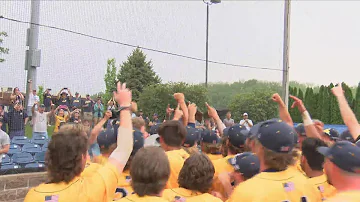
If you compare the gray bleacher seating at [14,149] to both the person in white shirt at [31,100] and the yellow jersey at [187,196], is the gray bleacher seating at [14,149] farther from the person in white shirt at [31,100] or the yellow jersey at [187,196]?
the yellow jersey at [187,196]

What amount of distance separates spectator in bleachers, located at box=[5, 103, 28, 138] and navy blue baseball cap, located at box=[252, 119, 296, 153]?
812 cm

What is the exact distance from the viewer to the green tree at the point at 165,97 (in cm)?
1724

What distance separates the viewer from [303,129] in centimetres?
466

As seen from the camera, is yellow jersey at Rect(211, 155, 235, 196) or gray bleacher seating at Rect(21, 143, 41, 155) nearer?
yellow jersey at Rect(211, 155, 235, 196)

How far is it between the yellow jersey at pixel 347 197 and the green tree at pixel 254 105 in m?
14.4

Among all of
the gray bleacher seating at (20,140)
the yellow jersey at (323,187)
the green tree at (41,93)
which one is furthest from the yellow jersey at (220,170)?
the green tree at (41,93)

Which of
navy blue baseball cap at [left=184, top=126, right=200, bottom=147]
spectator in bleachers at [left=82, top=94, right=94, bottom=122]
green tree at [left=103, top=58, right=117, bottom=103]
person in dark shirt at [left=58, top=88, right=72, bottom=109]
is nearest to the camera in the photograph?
navy blue baseball cap at [left=184, top=126, right=200, bottom=147]

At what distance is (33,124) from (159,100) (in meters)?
7.60

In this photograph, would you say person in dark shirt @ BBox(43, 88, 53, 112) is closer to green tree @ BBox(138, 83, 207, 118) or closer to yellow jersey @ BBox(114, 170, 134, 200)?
green tree @ BBox(138, 83, 207, 118)

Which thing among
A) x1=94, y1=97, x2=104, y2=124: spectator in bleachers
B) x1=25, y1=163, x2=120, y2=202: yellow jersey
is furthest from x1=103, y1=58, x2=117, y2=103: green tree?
x1=25, y1=163, x2=120, y2=202: yellow jersey

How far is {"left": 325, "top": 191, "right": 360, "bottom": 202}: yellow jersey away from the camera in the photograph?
7.05 ft

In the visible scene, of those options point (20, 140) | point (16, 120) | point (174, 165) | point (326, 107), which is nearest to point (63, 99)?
point (16, 120)

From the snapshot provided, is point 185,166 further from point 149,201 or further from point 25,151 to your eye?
Answer: point 25,151

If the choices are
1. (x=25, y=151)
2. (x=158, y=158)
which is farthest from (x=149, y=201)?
(x=25, y=151)
